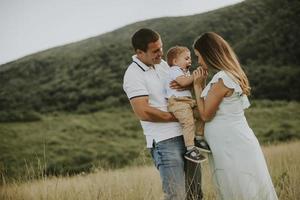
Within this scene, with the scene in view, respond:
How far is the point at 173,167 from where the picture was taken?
373 centimetres

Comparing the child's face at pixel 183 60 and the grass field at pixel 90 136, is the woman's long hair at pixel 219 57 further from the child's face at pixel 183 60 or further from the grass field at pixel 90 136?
the grass field at pixel 90 136

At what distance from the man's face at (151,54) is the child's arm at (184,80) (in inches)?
10.3

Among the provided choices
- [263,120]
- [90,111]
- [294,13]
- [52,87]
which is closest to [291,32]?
[294,13]

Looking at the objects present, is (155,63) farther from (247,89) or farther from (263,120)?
(263,120)

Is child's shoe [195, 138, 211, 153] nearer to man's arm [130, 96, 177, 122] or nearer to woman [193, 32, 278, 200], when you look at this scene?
woman [193, 32, 278, 200]

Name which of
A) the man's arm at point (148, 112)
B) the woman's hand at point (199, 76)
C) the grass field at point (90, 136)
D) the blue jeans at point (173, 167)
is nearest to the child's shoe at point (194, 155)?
the blue jeans at point (173, 167)

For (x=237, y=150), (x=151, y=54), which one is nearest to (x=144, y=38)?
(x=151, y=54)

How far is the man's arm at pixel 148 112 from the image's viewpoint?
3.73 m

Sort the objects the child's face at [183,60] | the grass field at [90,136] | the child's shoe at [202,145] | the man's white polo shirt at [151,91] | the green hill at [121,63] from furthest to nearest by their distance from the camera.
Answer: the green hill at [121,63]
the grass field at [90,136]
the child's face at [183,60]
the child's shoe at [202,145]
the man's white polo shirt at [151,91]

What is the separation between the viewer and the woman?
3.74 meters

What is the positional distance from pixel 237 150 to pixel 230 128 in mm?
194

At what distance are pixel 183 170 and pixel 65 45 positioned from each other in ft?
203

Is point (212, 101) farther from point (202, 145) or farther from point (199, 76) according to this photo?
point (202, 145)

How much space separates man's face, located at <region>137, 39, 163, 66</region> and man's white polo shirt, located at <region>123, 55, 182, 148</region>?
0.04 meters
